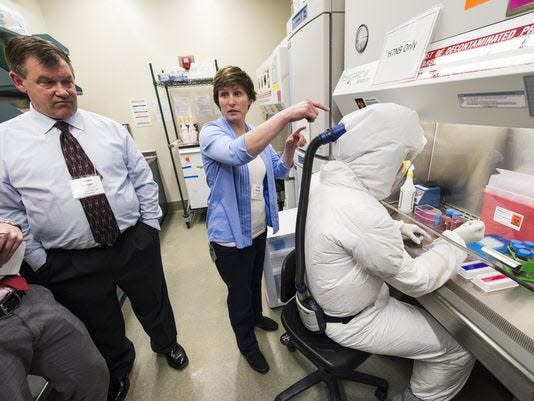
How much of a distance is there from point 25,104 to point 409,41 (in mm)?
2803

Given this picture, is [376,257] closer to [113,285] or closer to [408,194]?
[408,194]

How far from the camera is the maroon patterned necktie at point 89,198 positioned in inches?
40.9

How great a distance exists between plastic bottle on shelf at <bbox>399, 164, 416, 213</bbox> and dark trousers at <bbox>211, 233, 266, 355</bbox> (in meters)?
0.75

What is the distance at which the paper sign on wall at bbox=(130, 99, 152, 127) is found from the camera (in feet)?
10.8

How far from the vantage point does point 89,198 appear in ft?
3.48

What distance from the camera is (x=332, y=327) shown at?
0.96 m

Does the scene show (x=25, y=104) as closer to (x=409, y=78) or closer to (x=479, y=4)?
(x=409, y=78)

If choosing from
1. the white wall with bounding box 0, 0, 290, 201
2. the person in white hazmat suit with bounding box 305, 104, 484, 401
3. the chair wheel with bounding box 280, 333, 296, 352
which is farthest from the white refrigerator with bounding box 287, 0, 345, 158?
the white wall with bounding box 0, 0, 290, 201

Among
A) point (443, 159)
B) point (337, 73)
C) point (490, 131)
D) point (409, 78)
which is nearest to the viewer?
point (409, 78)

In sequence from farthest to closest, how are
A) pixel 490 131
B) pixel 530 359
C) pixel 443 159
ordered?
pixel 443 159 < pixel 490 131 < pixel 530 359

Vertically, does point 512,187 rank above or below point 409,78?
below

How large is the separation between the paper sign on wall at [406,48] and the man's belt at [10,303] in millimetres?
1522

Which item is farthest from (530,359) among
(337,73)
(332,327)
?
(337,73)

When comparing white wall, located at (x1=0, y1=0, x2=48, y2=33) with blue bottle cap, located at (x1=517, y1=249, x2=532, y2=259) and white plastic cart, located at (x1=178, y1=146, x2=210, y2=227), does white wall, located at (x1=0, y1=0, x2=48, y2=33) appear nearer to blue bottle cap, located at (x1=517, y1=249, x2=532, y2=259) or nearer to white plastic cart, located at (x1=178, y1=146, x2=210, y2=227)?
white plastic cart, located at (x1=178, y1=146, x2=210, y2=227)
